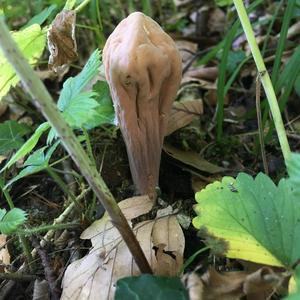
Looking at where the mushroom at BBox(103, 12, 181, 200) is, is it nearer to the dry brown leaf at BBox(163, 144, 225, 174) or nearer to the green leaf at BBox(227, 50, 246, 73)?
the dry brown leaf at BBox(163, 144, 225, 174)

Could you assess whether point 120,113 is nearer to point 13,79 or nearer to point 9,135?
point 13,79

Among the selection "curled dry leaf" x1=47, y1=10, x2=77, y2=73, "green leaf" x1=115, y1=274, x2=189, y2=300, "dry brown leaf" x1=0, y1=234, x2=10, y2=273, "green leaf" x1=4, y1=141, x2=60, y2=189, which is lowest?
"dry brown leaf" x1=0, y1=234, x2=10, y2=273

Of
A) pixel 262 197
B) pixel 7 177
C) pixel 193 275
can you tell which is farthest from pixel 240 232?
pixel 7 177

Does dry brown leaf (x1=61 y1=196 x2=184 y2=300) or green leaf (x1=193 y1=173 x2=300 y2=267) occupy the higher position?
green leaf (x1=193 y1=173 x2=300 y2=267)

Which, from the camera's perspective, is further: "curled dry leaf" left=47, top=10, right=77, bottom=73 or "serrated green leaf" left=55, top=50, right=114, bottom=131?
"curled dry leaf" left=47, top=10, right=77, bottom=73

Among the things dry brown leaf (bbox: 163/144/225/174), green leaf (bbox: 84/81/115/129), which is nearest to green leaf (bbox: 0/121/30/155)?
green leaf (bbox: 84/81/115/129)
